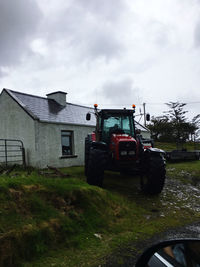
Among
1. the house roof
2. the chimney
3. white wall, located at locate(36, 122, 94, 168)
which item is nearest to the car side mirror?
white wall, located at locate(36, 122, 94, 168)

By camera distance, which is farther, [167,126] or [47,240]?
[167,126]

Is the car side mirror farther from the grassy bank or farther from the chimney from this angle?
the chimney

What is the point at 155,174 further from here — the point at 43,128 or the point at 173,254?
the point at 43,128

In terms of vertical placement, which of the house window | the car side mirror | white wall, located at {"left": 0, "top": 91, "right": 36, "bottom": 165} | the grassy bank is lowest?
the grassy bank

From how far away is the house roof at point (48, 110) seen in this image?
44.8ft

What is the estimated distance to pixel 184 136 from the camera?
30234 mm

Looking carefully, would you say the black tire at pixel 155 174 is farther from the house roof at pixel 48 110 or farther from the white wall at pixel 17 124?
the house roof at pixel 48 110

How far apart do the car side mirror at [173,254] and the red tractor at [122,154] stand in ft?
17.8

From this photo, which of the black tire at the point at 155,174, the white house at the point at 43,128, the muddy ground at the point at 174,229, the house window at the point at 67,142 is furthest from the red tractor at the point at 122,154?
the house window at the point at 67,142

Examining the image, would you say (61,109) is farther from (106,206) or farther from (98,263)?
(98,263)

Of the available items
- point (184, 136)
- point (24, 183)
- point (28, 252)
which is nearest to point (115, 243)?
point (28, 252)

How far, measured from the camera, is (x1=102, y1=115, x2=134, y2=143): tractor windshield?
29.7ft

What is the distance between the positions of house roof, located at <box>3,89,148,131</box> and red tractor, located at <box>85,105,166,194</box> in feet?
17.6

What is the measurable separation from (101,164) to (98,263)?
3.83 m
